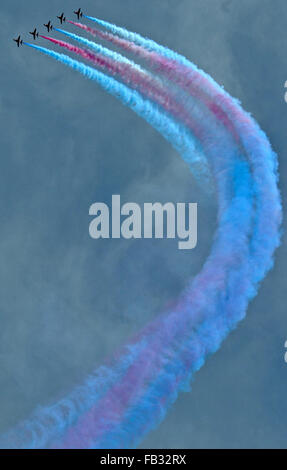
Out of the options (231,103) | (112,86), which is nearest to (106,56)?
(112,86)

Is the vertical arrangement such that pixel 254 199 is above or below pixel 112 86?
below

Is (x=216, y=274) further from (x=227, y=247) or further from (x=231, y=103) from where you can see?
(x=231, y=103)

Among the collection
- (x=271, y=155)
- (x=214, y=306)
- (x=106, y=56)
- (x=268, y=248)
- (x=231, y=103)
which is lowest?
(x=214, y=306)

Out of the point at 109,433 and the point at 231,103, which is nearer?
the point at 109,433

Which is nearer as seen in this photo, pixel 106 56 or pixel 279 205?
pixel 279 205
